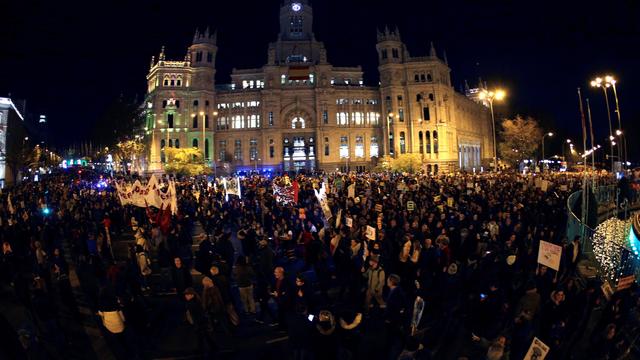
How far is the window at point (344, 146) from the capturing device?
76.7m

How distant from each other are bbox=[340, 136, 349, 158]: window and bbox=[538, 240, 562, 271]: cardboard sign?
67.6m

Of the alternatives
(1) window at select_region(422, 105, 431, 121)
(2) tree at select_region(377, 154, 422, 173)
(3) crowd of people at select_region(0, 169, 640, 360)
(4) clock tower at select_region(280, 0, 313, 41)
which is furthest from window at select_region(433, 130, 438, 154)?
(3) crowd of people at select_region(0, 169, 640, 360)

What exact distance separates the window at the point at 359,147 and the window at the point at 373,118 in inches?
140

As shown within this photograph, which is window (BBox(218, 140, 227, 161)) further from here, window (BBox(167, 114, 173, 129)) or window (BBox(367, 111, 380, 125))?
window (BBox(367, 111, 380, 125))

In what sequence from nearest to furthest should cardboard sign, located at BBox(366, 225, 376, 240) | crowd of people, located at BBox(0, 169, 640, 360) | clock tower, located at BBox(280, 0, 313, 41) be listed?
crowd of people, located at BBox(0, 169, 640, 360) < cardboard sign, located at BBox(366, 225, 376, 240) < clock tower, located at BBox(280, 0, 313, 41)

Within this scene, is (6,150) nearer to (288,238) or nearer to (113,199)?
(113,199)

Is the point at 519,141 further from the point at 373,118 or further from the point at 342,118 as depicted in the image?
the point at 342,118

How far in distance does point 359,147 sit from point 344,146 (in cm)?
271

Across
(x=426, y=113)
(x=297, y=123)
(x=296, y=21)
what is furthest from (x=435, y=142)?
(x=296, y=21)

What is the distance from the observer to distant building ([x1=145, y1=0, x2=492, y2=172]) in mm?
74625

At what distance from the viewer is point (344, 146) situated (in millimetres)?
77062

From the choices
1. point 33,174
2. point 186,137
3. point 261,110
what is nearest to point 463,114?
point 261,110

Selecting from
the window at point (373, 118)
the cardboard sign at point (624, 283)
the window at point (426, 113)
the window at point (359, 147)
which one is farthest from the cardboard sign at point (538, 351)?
the window at point (373, 118)

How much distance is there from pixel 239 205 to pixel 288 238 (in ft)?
24.9
